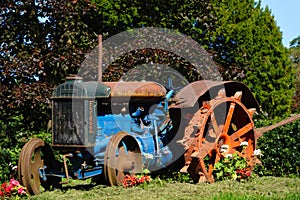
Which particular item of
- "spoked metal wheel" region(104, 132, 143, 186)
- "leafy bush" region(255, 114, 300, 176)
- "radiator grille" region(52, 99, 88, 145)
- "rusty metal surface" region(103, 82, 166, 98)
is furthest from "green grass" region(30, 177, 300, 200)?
"leafy bush" region(255, 114, 300, 176)

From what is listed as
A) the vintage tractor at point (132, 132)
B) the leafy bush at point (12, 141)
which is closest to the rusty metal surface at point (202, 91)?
the vintage tractor at point (132, 132)

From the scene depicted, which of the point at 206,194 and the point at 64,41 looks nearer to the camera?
the point at 206,194

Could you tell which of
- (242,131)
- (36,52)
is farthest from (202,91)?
(36,52)

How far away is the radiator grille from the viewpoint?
7113 millimetres

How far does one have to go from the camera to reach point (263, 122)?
1062 cm

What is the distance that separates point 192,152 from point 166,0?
5.89 metres

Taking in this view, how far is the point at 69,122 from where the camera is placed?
7188 millimetres

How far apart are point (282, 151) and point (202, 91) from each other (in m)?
2.47

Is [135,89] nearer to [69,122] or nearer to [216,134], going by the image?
[69,122]

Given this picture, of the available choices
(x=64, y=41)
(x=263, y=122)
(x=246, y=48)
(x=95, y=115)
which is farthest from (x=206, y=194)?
(x=246, y=48)

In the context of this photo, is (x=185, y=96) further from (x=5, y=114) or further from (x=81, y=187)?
(x=5, y=114)

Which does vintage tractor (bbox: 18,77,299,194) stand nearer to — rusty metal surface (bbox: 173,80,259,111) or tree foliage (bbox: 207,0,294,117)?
rusty metal surface (bbox: 173,80,259,111)

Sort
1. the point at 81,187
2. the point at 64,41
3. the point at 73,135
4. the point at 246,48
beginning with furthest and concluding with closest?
1. the point at 246,48
2. the point at 64,41
3. the point at 81,187
4. the point at 73,135

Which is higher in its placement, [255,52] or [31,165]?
[255,52]
